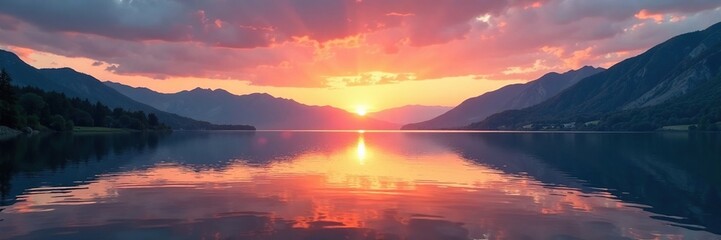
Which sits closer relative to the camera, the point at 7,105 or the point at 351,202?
the point at 351,202

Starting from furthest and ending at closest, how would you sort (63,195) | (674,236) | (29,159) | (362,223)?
(29,159) < (63,195) < (362,223) < (674,236)

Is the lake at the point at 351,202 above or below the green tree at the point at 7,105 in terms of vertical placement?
below

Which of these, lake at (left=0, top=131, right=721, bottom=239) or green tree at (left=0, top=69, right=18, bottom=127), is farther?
green tree at (left=0, top=69, right=18, bottom=127)

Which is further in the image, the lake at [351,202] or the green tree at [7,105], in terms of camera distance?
the green tree at [7,105]

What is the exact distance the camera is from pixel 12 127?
18800 cm

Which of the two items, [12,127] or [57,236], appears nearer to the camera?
[57,236]

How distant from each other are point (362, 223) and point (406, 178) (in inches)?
1185

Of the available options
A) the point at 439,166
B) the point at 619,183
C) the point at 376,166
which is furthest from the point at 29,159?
the point at 619,183

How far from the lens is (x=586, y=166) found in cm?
8269

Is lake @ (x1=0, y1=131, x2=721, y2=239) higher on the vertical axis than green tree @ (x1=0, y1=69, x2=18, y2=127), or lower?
lower

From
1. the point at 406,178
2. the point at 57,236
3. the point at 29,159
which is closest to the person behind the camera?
the point at 57,236

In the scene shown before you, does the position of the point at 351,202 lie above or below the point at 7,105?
below

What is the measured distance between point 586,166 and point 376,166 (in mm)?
35272

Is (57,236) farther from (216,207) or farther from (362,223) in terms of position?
(362,223)
